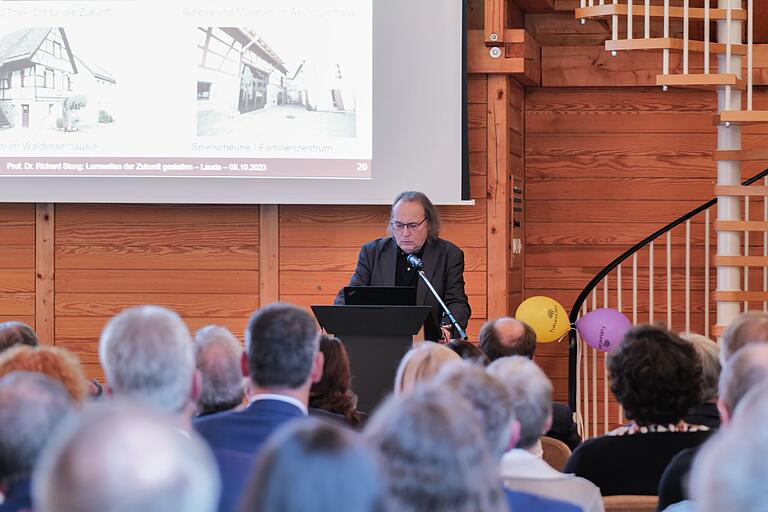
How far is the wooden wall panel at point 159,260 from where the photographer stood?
245 inches

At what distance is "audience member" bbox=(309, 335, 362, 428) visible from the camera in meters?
3.03

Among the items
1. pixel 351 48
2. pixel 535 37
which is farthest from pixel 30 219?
pixel 535 37

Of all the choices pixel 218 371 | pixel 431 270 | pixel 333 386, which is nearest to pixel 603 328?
pixel 431 270

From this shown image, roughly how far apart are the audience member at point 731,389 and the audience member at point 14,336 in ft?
6.72

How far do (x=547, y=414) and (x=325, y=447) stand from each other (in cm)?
129

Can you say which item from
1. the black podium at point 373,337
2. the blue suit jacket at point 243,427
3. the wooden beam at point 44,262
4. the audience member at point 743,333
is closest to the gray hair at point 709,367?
the audience member at point 743,333

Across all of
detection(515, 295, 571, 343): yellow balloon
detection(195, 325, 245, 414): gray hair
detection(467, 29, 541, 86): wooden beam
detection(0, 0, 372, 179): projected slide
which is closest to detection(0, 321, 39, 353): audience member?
detection(195, 325, 245, 414): gray hair

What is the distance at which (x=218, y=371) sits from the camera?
2814mm

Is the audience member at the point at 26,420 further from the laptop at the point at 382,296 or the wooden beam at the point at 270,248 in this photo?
the wooden beam at the point at 270,248

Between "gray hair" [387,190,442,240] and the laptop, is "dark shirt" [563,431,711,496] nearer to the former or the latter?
the laptop

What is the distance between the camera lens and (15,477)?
5.53 feet

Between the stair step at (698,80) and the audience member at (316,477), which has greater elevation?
the stair step at (698,80)

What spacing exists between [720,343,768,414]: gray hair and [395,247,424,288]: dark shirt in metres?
2.96

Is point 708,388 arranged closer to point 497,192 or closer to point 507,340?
point 507,340
